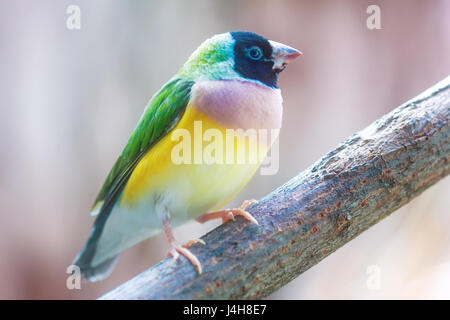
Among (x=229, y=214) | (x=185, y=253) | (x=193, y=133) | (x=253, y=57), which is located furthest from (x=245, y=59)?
(x=185, y=253)

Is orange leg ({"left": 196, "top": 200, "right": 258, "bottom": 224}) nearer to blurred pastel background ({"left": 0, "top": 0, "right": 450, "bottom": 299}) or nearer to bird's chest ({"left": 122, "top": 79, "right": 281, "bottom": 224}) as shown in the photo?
bird's chest ({"left": 122, "top": 79, "right": 281, "bottom": 224})

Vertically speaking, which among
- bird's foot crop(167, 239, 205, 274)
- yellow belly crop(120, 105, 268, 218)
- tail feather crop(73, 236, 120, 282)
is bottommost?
tail feather crop(73, 236, 120, 282)

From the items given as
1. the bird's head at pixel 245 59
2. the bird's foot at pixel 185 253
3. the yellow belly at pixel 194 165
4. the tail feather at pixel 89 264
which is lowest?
the tail feather at pixel 89 264

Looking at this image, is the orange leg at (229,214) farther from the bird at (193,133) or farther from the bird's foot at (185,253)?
the bird's foot at (185,253)

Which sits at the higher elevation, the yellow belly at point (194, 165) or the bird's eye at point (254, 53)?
the bird's eye at point (254, 53)

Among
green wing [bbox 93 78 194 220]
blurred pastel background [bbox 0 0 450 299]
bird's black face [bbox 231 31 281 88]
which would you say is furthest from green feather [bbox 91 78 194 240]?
blurred pastel background [bbox 0 0 450 299]

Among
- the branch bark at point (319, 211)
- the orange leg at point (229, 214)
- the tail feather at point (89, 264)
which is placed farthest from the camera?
the tail feather at point (89, 264)

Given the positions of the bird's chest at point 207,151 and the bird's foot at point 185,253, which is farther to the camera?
the bird's chest at point 207,151

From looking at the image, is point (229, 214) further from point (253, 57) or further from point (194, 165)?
point (253, 57)

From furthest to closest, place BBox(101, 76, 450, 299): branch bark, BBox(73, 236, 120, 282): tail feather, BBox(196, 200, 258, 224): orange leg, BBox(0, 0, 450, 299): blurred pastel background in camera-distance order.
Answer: BBox(0, 0, 450, 299): blurred pastel background < BBox(73, 236, 120, 282): tail feather < BBox(196, 200, 258, 224): orange leg < BBox(101, 76, 450, 299): branch bark

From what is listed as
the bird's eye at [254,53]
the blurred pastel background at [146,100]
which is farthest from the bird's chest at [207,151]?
the blurred pastel background at [146,100]
